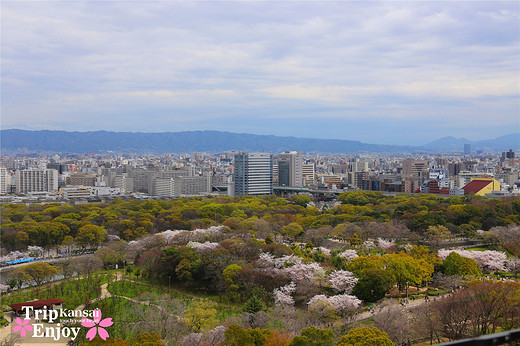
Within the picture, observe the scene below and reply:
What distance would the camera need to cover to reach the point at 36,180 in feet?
222

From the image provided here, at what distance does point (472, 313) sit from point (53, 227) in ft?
74.8

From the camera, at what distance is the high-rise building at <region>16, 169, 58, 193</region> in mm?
66500

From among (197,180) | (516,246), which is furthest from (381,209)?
(197,180)

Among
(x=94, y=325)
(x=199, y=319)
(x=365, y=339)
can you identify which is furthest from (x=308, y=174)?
(x=365, y=339)

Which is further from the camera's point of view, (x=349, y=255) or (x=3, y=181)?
(x=3, y=181)

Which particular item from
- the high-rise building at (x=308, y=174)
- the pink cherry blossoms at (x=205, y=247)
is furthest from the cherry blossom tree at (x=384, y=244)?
the high-rise building at (x=308, y=174)

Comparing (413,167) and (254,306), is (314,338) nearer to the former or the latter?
(254,306)

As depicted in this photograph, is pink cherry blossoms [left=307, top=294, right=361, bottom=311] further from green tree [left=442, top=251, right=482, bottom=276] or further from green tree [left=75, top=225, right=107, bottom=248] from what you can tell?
green tree [left=75, top=225, right=107, bottom=248]

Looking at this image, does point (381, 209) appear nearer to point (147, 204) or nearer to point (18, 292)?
point (147, 204)

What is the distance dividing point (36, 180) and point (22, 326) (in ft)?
191

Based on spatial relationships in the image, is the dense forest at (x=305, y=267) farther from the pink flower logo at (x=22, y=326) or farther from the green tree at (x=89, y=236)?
the pink flower logo at (x=22, y=326)

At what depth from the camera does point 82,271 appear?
72.0 ft

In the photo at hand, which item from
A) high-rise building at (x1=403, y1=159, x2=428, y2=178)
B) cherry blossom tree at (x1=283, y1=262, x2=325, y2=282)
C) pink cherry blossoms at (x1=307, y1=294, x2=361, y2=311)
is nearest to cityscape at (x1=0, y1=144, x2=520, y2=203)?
high-rise building at (x1=403, y1=159, x2=428, y2=178)

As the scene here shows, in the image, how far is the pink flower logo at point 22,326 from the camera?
14.5 m
